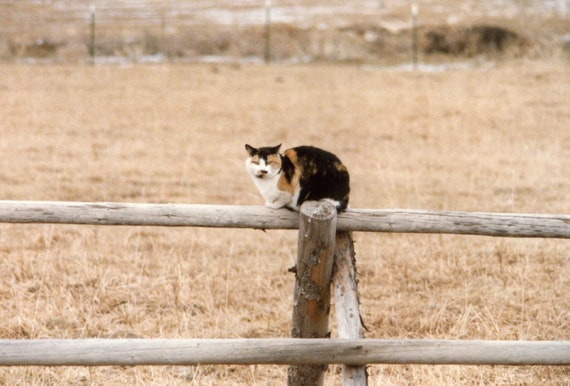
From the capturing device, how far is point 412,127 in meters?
14.6

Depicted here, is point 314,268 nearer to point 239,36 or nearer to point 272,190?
point 272,190

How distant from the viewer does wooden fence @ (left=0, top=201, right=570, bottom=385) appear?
3.92 meters

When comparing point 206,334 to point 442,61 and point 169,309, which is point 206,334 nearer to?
point 169,309

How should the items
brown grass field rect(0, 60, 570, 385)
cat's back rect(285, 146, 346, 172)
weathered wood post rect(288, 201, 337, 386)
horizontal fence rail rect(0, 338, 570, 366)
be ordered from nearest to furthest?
horizontal fence rail rect(0, 338, 570, 366) → weathered wood post rect(288, 201, 337, 386) → cat's back rect(285, 146, 346, 172) → brown grass field rect(0, 60, 570, 385)

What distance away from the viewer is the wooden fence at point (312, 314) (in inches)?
154

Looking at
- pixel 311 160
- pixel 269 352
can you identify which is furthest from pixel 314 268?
pixel 311 160

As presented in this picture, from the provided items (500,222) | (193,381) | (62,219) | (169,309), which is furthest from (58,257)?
(500,222)

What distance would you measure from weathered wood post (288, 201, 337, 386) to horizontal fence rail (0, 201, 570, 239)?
0.43ft

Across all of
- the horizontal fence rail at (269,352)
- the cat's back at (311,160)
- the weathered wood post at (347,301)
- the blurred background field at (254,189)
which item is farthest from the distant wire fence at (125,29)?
the horizontal fence rail at (269,352)

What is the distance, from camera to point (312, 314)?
14.1 feet

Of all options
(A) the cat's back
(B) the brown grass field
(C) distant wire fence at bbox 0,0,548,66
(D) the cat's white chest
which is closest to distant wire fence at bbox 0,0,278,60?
(C) distant wire fence at bbox 0,0,548,66

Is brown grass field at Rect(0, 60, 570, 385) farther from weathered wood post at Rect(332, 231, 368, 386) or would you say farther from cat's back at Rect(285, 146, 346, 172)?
cat's back at Rect(285, 146, 346, 172)

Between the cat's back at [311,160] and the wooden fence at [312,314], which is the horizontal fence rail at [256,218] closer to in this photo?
the wooden fence at [312,314]

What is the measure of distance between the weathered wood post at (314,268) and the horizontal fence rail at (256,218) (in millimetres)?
132
